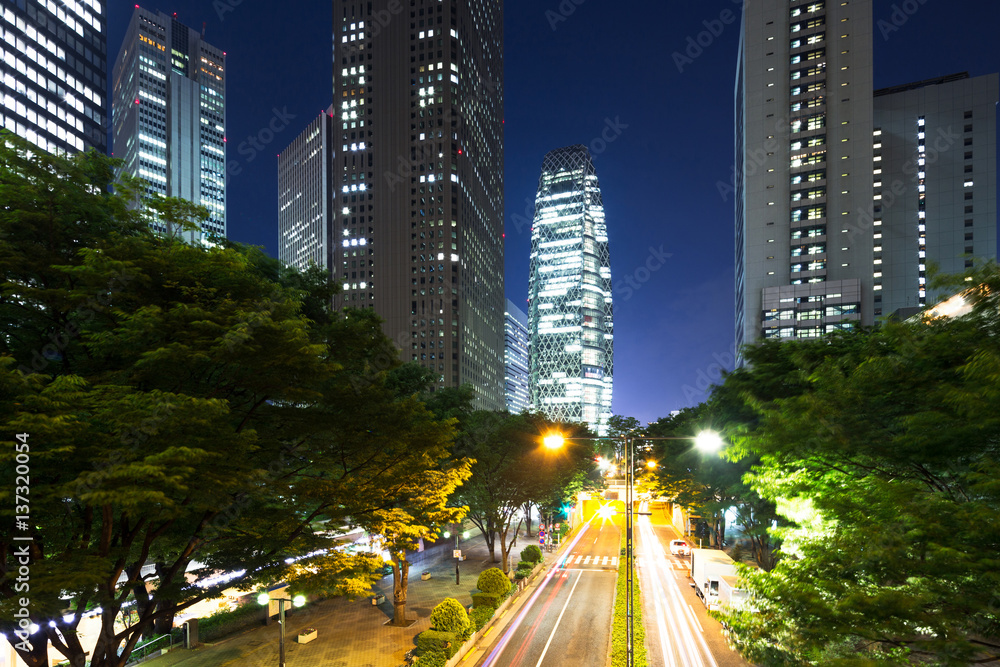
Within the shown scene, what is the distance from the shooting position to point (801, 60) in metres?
95.2

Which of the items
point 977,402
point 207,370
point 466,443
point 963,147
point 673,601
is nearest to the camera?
point 977,402

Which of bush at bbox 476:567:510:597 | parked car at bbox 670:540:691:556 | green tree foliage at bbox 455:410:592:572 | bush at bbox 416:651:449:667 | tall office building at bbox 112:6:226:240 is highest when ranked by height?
tall office building at bbox 112:6:226:240

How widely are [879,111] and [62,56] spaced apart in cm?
16152

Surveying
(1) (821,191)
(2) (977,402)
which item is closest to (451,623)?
(2) (977,402)

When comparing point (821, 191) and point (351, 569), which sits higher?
point (821, 191)

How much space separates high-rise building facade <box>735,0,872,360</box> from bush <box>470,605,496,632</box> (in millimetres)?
78139

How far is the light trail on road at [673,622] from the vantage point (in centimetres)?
2194

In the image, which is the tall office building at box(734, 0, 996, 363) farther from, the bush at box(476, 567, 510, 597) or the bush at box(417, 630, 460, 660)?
the bush at box(417, 630, 460, 660)

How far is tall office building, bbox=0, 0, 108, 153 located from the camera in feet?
252

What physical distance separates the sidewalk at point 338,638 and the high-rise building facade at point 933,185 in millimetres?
118573

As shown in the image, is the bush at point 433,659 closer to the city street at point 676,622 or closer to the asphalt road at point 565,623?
the asphalt road at point 565,623

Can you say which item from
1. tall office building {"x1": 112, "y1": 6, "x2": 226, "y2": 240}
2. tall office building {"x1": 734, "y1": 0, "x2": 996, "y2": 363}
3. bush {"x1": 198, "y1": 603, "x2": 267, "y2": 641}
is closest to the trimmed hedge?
bush {"x1": 198, "y1": 603, "x2": 267, "y2": 641}

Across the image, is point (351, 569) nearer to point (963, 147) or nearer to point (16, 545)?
point (16, 545)

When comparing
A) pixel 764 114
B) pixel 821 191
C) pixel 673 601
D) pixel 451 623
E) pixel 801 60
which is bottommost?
pixel 673 601
